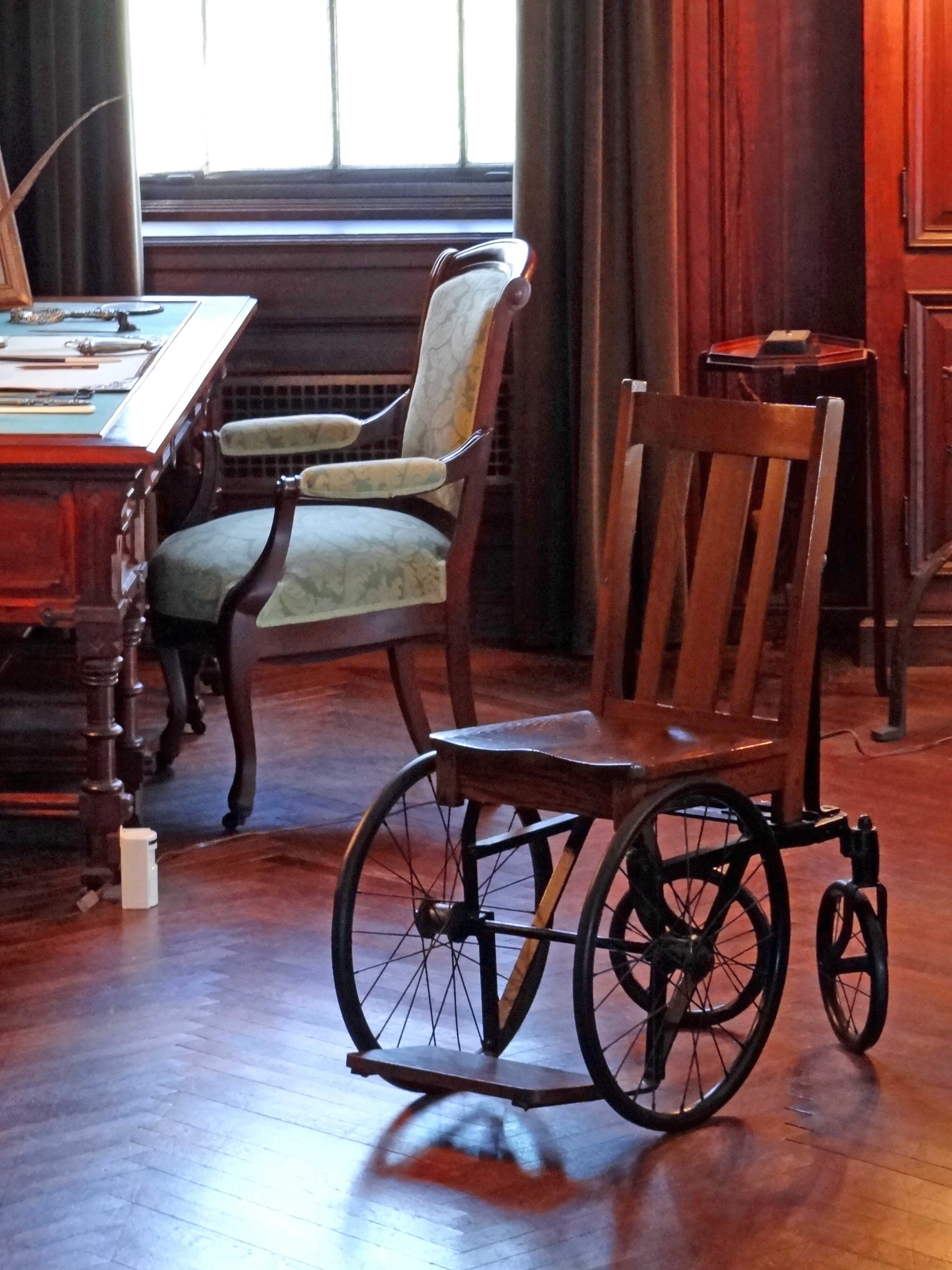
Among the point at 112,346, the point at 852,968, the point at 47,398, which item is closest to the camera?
the point at 852,968

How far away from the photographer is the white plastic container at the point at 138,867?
9.41 feet

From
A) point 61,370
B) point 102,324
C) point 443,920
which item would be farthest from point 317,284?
point 443,920

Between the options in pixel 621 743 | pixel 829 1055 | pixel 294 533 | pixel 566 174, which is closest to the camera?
pixel 621 743

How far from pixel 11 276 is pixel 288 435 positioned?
0.99 m

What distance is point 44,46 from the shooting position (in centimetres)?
450

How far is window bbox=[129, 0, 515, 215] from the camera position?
4.98 meters

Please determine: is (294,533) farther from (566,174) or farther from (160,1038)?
(566,174)

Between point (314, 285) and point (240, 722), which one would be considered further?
point (314, 285)

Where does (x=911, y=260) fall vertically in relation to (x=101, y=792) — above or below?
above

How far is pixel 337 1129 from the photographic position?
6.94 ft

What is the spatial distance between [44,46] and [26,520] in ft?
7.40

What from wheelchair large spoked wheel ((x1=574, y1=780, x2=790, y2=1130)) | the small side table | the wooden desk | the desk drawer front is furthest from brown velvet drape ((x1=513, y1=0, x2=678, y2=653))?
wheelchair large spoked wheel ((x1=574, y1=780, x2=790, y2=1130))

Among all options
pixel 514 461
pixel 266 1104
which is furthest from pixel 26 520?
pixel 514 461

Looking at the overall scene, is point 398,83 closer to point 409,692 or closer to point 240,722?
point 409,692
